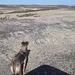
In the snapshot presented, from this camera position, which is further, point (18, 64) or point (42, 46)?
point (42, 46)

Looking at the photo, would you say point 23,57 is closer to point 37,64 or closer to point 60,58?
point 37,64

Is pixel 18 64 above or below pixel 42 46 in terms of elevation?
above

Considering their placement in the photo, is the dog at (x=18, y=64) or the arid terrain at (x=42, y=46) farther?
the arid terrain at (x=42, y=46)

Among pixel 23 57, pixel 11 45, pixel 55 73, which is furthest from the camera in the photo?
pixel 11 45

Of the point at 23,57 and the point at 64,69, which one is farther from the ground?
the point at 23,57

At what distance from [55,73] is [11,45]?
415cm

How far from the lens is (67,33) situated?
743 inches

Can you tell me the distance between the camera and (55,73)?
12.1m

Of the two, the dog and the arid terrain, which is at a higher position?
the dog

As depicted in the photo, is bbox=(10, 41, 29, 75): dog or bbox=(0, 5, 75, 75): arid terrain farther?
bbox=(0, 5, 75, 75): arid terrain

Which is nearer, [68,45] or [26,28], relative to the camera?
[68,45]

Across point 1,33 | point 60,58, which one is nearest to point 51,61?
point 60,58

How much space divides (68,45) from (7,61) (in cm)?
444

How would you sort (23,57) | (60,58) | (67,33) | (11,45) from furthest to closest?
(67,33)
(11,45)
(60,58)
(23,57)
